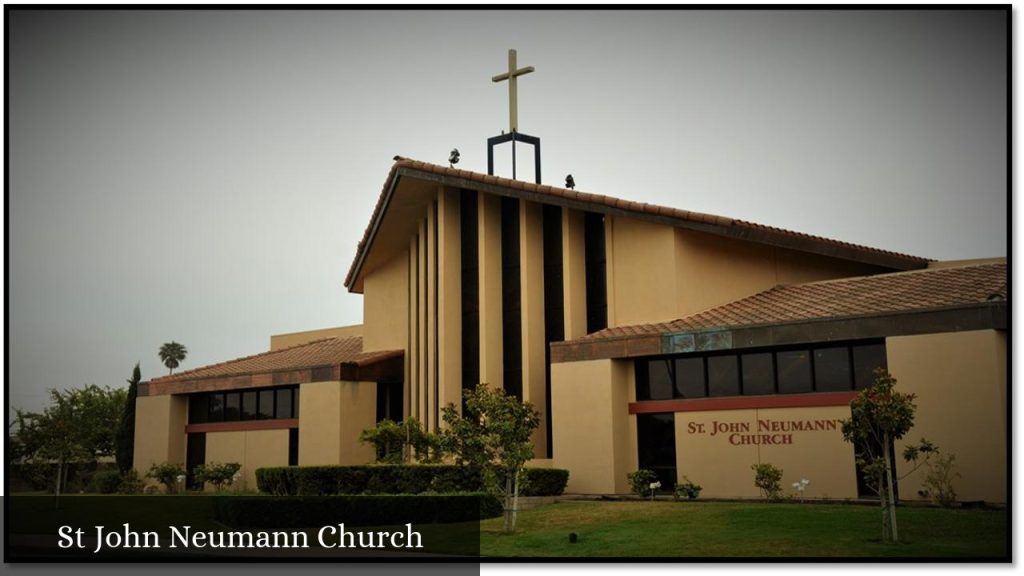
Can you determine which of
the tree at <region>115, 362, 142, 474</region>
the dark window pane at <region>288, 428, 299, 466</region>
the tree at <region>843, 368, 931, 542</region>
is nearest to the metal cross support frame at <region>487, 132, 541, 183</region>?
the dark window pane at <region>288, 428, 299, 466</region>

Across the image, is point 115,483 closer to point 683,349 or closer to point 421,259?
point 421,259

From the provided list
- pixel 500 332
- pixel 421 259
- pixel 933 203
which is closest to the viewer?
pixel 933 203

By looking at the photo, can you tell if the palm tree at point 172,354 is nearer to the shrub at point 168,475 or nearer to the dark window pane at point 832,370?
the shrub at point 168,475

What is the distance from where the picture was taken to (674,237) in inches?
1067

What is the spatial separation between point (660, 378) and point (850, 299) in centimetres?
452

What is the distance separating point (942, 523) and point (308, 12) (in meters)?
13.4

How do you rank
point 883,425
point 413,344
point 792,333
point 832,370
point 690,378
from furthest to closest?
1. point 413,344
2. point 690,378
3. point 792,333
4. point 832,370
5. point 883,425

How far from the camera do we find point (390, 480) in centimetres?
2656

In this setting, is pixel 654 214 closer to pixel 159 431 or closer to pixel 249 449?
pixel 249 449

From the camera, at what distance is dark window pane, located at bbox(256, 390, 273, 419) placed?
113 feet

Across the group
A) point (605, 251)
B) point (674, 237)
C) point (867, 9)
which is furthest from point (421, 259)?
point (867, 9)

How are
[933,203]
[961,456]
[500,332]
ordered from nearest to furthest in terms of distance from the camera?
[961,456] < [933,203] < [500,332]

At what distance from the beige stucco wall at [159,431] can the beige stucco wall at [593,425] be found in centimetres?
1615

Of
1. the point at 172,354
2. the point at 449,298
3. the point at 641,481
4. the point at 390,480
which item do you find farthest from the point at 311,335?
the point at 172,354
